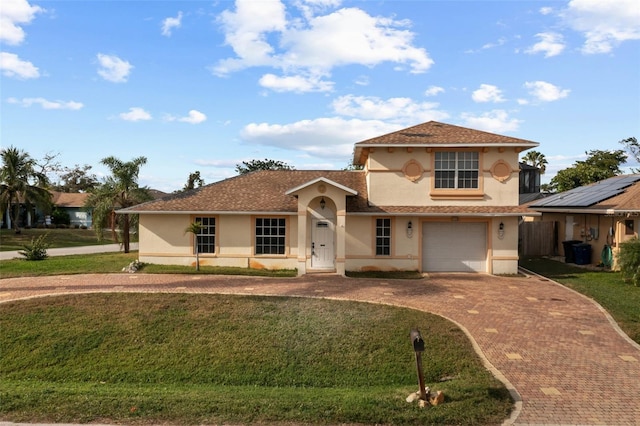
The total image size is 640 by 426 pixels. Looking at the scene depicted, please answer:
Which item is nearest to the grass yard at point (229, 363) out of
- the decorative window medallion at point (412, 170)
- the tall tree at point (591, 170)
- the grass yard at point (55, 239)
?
the decorative window medallion at point (412, 170)

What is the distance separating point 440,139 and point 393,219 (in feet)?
12.6

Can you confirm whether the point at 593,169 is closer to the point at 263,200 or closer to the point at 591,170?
the point at 591,170

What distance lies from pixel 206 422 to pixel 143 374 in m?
3.15

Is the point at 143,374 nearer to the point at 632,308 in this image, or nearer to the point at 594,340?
the point at 594,340

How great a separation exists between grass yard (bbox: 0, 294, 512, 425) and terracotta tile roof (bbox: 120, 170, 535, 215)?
6143 millimetres

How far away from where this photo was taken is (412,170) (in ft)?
57.9

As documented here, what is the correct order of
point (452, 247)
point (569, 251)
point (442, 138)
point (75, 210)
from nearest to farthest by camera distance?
point (442, 138)
point (452, 247)
point (569, 251)
point (75, 210)

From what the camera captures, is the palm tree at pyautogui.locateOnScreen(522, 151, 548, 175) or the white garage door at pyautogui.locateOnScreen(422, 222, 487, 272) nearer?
the white garage door at pyautogui.locateOnScreen(422, 222, 487, 272)

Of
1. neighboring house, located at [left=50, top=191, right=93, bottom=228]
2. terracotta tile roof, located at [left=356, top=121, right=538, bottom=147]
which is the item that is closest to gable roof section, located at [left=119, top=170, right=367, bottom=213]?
terracotta tile roof, located at [left=356, top=121, right=538, bottom=147]

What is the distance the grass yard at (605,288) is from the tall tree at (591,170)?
27.3m

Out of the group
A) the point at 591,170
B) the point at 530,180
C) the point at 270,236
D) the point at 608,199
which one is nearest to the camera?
the point at 270,236

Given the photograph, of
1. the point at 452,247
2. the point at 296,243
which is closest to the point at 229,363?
the point at 296,243

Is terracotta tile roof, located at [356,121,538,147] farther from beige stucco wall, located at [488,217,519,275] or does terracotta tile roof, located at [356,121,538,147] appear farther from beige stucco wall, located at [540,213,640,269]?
beige stucco wall, located at [540,213,640,269]

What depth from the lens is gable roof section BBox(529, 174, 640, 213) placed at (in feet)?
60.3
